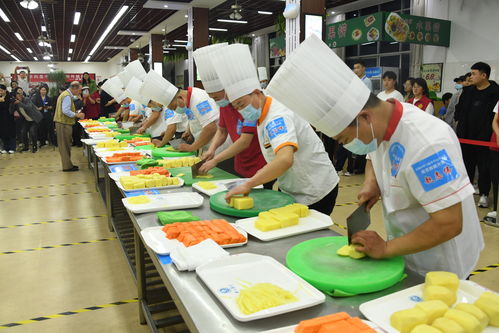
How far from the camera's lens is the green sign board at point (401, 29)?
7.78m

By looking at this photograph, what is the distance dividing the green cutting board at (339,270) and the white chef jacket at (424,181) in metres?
0.17

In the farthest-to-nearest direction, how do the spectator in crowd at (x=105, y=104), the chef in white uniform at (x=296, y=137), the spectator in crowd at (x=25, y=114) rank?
the spectator in crowd at (x=105, y=104)
the spectator in crowd at (x=25, y=114)
the chef in white uniform at (x=296, y=137)

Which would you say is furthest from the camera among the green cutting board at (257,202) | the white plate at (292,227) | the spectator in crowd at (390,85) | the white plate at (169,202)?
the spectator in crowd at (390,85)

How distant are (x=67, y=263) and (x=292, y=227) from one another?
94.2 inches

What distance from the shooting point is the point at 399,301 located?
3.56ft

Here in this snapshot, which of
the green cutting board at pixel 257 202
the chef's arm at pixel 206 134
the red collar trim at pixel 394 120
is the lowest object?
the green cutting board at pixel 257 202

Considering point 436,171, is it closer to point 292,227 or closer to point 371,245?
point 371,245

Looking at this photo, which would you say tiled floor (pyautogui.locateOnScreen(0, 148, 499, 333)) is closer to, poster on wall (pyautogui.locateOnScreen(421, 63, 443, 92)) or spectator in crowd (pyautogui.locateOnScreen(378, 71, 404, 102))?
spectator in crowd (pyautogui.locateOnScreen(378, 71, 404, 102))

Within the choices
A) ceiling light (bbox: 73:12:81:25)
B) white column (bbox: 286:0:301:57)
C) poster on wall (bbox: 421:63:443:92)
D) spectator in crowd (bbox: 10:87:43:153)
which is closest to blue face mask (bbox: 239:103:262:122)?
white column (bbox: 286:0:301:57)

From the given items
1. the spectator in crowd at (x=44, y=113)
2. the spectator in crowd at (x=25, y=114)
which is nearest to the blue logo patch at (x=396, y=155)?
the spectator in crowd at (x=25, y=114)

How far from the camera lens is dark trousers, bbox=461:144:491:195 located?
15.7ft

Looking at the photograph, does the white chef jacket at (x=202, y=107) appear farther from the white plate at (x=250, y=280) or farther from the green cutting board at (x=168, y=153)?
the white plate at (x=250, y=280)

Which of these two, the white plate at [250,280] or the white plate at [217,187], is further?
the white plate at [217,187]

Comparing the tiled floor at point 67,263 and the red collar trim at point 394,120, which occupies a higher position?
the red collar trim at point 394,120
